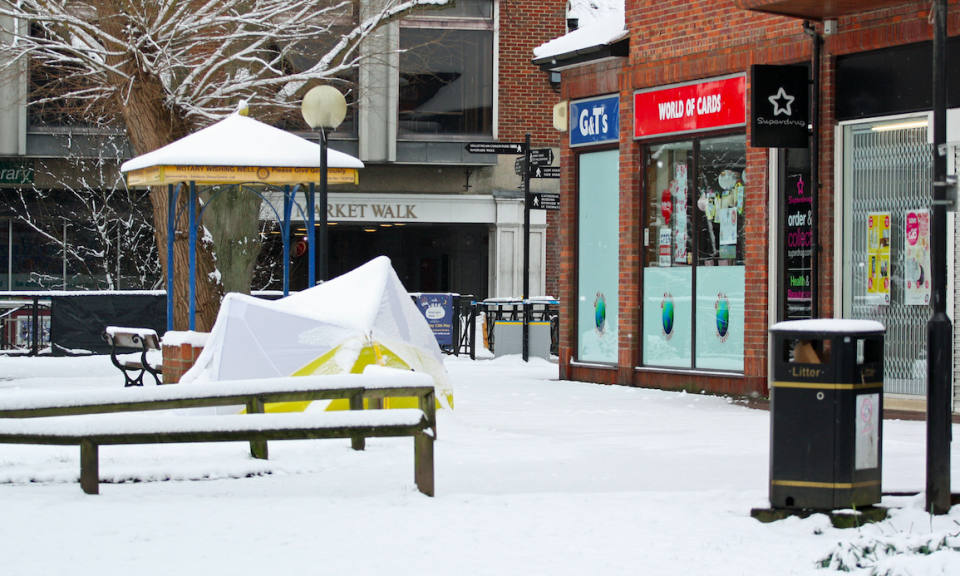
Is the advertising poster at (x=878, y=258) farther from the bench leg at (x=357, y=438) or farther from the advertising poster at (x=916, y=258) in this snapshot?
the bench leg at (x=357, y=438)

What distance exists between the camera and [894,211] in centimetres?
1223

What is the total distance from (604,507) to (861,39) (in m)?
7.35

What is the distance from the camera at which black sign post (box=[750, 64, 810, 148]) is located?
40.9 feet

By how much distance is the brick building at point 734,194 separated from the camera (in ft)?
39.7

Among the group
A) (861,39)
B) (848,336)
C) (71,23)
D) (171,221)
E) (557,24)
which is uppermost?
(557,24)

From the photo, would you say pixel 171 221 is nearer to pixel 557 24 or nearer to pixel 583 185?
pixel 583 185

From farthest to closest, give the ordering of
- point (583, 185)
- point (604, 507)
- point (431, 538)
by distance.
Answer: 1. point (583, 185)
2. point (604, 507)
3. point (431, 538)

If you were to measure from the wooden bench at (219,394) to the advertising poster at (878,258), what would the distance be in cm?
636

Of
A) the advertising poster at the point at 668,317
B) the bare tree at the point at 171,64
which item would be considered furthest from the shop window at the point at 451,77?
the advertising poster at the point at 668,317

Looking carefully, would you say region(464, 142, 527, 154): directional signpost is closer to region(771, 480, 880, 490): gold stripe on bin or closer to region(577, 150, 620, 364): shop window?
region(577, 150, 620, 364): shop window

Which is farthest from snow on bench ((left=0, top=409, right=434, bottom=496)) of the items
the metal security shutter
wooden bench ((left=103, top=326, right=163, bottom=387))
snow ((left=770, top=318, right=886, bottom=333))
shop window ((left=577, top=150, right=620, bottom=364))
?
shop window ((left=577, top=150, right=620, bottom=364))

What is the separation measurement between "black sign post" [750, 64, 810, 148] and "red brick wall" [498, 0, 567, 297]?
18.2 meters

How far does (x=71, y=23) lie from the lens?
17.0 metres

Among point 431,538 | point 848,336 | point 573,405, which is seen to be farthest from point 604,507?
point 573,405
